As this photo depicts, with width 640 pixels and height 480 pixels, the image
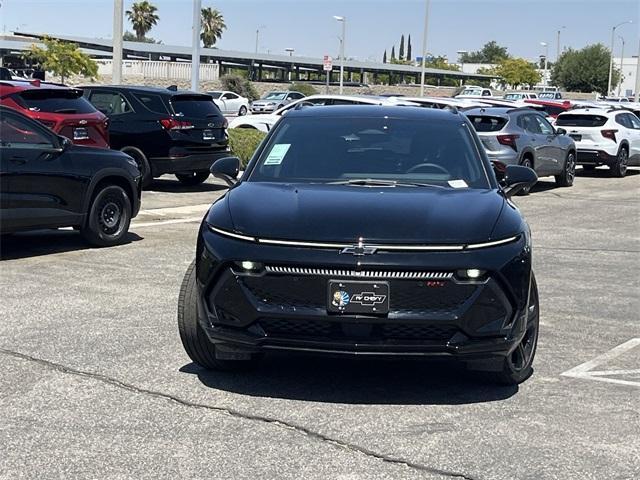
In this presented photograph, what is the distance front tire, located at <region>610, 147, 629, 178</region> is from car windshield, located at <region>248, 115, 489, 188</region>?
18.8 m

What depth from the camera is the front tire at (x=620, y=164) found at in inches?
970

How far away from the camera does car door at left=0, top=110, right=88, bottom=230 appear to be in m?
9.80

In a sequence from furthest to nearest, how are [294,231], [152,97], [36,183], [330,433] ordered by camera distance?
[152,97] < [36,183] < [294,231] < [330,433]

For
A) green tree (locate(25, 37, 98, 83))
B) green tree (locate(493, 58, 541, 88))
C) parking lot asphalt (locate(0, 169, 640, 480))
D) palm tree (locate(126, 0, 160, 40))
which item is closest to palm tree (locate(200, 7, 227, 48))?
palm tree (locate(126, 0, 160, 40))

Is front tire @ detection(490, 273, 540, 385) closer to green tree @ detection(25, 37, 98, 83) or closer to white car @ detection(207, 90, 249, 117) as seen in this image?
white car @ detection(207, 90, 249, 117)

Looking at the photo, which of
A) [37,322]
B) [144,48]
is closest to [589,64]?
[144,48]

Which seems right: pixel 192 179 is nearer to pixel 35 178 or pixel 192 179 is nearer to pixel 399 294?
pixel 35 178

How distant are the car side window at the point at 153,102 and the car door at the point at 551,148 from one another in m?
7.85

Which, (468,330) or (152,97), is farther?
Result: (152,97)

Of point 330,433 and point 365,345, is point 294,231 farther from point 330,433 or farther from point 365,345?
point 330,433

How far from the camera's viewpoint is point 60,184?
10344mm

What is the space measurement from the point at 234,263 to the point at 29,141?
18.6ft

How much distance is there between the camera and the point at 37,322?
23.8 feet

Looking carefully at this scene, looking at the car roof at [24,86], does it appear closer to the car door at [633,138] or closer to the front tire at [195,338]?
the front tire at [195,338]
